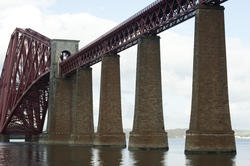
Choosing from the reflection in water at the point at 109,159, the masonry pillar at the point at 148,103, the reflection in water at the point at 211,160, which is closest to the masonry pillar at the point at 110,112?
the masonry pillar at the point at 148,103

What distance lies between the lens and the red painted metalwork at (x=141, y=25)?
2178 inches

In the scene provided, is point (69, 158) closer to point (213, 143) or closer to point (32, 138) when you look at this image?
point (213, 143)

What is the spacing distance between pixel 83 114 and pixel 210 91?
3795cm

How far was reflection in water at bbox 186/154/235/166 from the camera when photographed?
3931 centimetres

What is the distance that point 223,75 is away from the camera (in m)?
49.3

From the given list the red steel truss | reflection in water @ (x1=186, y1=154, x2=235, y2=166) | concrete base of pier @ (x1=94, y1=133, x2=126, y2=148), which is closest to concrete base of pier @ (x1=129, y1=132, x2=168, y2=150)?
concrete base of pier @ (x1=94, y1=133, x2=126, y2=148)

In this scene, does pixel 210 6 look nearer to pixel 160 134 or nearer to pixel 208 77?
pixel 208 77

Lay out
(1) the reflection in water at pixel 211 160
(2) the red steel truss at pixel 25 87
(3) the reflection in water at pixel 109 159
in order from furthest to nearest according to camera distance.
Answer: (2) the red steel truss at pixel 25 87, (3) the reflection in water at pixel 109 159, (1) the reflection in water at pixel 211 160

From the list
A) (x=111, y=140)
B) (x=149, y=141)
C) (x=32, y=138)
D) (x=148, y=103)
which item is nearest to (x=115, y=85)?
(x=111, y=140)

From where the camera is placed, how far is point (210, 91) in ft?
161

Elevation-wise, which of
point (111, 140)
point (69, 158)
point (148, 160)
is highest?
point (111, 140)

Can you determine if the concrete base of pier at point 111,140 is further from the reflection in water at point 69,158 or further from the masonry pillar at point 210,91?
the masonry pillar at point 210,91

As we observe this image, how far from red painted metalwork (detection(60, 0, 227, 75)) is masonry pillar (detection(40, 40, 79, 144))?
10.8 meters

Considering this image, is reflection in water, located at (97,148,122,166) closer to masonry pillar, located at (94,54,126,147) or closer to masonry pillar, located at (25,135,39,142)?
masonry pillar, located at (94,54,126,147)
